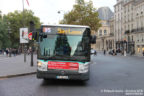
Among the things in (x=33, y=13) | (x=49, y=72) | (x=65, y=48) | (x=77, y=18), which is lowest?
(x=49, y=72)

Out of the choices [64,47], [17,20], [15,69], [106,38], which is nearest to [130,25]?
[106,38]

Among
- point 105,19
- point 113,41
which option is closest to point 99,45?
point 105,19

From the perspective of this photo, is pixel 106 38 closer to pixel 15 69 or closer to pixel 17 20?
pixel 17 20

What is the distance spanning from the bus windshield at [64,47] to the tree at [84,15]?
61.1ft

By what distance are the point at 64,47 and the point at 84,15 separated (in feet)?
64.9

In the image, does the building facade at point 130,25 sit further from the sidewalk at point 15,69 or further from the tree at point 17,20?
the sidewalk at point 15,69

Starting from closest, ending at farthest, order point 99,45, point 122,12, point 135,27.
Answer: point 135,27
point 122,12
point 99,45

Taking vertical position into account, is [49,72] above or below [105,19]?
below

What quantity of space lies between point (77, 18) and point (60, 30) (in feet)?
63.2

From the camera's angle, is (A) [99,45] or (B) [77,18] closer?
(B) [77,18]

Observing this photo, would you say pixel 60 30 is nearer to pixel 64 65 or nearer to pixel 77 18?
pixel 64 65

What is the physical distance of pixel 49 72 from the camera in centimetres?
838

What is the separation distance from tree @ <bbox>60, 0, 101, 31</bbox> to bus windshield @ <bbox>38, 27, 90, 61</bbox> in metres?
18.6

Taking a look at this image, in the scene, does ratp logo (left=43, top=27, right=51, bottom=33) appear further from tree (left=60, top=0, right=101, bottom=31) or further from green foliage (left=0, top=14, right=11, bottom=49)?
green foliage (left=0, top=14, right=11, bottom=49)
